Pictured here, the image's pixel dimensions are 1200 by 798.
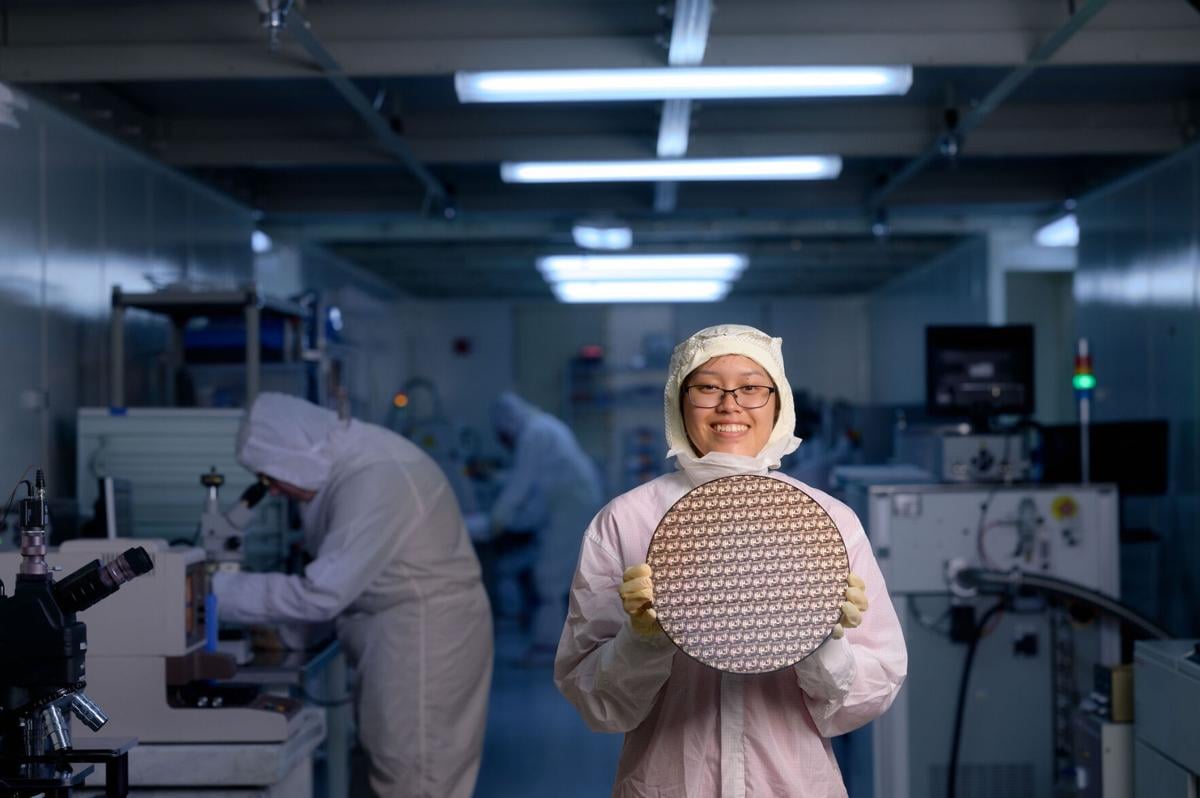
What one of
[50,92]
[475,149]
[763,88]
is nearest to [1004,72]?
[763,88]

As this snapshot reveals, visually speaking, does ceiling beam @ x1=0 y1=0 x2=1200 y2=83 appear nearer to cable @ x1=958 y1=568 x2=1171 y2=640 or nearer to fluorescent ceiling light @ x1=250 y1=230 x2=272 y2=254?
cable @ x1=958 y1=568 x2=1171 y2=640

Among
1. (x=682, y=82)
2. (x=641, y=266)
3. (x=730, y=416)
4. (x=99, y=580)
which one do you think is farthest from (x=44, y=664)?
(x=641, y=266)

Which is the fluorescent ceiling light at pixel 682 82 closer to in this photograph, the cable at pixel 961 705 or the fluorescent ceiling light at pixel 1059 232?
the cable at pixel 961 705

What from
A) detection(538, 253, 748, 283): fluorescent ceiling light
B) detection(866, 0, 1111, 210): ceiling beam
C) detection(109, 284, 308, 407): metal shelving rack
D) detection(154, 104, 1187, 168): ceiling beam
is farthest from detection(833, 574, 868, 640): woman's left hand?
detection(538, 253, 748, 283): fluorescent ceiling light

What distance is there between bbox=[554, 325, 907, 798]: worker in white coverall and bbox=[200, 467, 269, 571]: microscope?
149 centimetres

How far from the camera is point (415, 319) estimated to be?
9.96 m

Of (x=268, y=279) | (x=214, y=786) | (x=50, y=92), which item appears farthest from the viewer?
(x=268, y=279)

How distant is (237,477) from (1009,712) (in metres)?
2.42

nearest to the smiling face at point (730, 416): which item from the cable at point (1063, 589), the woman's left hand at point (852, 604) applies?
the woman's left hand at point (852, 604)

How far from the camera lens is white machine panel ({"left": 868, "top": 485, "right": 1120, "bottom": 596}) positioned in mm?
3338

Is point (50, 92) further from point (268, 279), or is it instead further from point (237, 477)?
point (268, 279)

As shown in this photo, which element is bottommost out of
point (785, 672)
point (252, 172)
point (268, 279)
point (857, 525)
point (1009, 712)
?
point (1009, 712)

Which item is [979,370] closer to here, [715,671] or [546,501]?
[715,671]

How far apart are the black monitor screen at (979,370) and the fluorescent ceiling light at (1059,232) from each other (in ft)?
7.25
